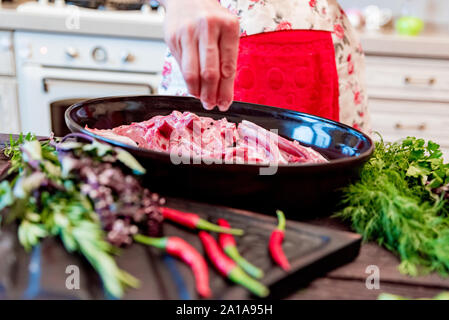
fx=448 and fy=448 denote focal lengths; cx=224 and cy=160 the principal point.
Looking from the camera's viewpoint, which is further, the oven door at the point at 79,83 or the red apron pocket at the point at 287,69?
the oven door at the point at 79,83

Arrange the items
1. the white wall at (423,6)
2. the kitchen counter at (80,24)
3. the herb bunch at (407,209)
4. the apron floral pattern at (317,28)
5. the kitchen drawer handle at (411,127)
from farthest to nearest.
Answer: the white wall at (423,6) < the kitchen drawer handle at (411,127) < the kitchen counter at (80,24) < the apron floral pattern at (317,28) < the herb bunch at (407,209)

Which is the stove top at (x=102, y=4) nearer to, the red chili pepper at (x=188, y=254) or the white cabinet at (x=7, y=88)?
the white cabinet at (x=7, y=88)

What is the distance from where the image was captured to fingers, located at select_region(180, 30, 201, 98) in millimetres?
700

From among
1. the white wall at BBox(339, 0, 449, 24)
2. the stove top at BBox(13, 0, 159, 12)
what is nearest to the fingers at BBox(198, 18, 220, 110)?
the stove top at BBox(13, 0, 159, 12)

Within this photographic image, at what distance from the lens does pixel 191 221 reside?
1.98 ft

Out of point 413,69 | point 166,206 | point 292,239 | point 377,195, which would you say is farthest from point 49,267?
point 413,69

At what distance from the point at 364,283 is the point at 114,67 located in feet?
6.28

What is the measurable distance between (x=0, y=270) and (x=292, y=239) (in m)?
0.36

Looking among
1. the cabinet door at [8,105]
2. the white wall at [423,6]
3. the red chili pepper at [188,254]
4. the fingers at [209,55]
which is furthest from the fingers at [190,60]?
the white wall at [423,6]

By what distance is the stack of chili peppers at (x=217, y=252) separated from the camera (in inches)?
20.2

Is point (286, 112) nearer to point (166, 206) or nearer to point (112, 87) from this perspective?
point (166, 206)

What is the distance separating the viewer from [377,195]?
716 millimetres

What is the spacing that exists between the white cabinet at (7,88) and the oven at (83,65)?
39 mm

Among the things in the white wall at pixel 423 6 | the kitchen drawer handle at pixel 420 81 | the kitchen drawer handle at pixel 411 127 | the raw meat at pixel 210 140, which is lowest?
the kitchen drawer handle at pixel 411 127
